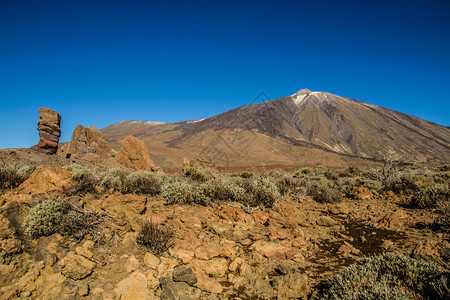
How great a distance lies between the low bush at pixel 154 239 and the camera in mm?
3258

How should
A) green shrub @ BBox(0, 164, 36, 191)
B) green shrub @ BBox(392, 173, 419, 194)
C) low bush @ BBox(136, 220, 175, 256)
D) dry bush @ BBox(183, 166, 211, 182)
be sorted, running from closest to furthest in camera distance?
low bush @ BBox(136, 220, 175, 256)
green shrub @ BBox(0, 164, 36, 191)
green shrub @ BBox(392, 173, 419, 194)
dry bush @ BBox(183, 166, 211, 182)

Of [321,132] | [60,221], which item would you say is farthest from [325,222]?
[321,132]

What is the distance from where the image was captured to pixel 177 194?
5824mm

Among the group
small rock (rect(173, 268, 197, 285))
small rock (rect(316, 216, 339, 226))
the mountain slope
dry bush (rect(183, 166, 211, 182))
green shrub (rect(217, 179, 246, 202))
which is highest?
the mountain slope

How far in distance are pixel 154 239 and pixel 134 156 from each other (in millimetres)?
11670

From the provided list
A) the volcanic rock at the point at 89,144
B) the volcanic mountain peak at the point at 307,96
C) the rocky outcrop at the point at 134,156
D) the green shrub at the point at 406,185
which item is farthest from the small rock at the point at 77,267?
the volcanic mountain peak at the point at 307,96

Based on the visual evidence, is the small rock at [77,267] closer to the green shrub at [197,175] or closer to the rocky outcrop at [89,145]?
the green shrub at [197,175]

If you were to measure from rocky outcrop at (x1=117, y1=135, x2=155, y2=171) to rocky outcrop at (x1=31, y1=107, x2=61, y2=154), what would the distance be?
12.3ft

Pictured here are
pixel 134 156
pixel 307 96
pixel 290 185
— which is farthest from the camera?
pixel 307 96

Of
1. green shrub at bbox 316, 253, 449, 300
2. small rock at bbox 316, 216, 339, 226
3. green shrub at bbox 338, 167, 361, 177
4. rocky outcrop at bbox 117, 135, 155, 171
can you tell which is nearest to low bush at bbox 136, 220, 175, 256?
green shrub at bbox 316, 253, 449, 300

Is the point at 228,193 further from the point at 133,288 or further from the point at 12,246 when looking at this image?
the point at 12,246

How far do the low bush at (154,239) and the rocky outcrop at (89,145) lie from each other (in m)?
14.0

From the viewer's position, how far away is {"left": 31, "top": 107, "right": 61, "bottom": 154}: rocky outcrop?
12.8 metres

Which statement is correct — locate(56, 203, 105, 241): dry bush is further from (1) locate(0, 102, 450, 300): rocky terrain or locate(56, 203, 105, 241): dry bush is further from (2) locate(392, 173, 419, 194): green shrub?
(2) locate(392, 173, 419, 194): green shrub
